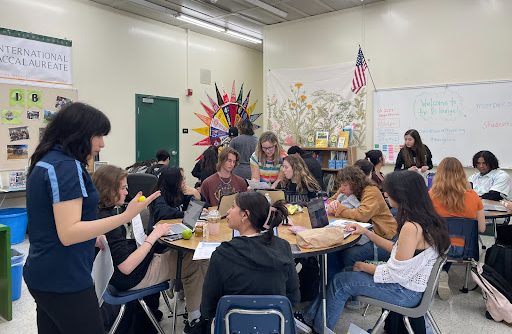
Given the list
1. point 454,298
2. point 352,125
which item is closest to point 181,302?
point 454,298

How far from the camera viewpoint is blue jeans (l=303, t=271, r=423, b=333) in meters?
2.20

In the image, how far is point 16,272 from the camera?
3.29 m

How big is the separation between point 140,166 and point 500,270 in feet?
14.3

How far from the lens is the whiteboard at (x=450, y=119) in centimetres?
525

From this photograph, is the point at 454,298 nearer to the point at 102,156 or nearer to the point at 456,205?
the point at 456,205

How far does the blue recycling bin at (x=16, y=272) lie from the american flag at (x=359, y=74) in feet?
16.6

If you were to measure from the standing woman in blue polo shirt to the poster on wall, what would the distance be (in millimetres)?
4573

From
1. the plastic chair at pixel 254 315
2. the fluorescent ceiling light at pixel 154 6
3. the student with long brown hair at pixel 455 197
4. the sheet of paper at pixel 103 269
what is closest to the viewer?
the plastic chair at pixel 254 315

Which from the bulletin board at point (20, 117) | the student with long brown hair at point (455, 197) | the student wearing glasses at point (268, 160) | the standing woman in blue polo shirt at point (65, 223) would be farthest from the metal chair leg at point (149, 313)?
the bulletin board at point (20, 117)

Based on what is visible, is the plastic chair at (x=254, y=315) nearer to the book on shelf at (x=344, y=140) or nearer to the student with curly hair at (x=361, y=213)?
the student with curly hair at (x=361, y=213)

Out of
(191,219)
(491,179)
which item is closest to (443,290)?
(491,179)

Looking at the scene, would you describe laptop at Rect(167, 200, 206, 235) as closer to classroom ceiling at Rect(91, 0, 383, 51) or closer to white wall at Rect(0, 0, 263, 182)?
white wall at Rect(0, 0, 263, 182)

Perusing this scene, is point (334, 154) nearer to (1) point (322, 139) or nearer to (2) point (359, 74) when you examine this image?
(1) point (322, 139)

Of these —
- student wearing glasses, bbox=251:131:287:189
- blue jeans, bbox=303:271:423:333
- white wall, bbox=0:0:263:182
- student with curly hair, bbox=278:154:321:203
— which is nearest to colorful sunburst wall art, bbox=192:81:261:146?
white wall, bbox=0:0:263:182
